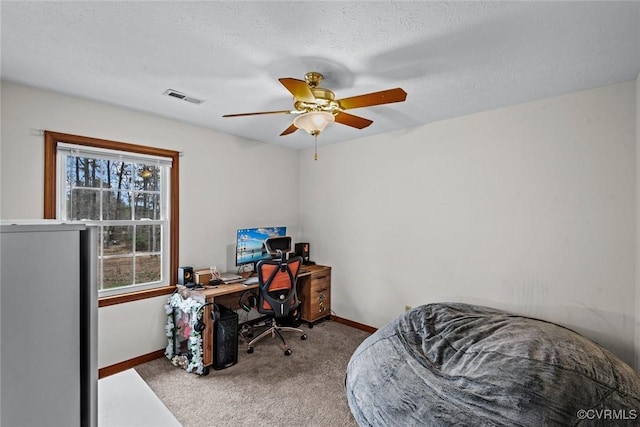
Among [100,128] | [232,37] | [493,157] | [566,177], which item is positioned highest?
[232,37]

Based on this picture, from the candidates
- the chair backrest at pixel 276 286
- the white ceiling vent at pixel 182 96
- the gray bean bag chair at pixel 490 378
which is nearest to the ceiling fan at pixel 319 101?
the white ceiling vent at pixel 182 96

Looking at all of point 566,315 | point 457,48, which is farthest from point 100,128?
point 566,315

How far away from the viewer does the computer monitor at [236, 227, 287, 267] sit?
3574mm

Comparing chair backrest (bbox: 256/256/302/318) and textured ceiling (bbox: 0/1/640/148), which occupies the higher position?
textured ceiling (bbox: 0/1/640/148)

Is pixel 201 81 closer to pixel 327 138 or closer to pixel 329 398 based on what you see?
pixel 327 138

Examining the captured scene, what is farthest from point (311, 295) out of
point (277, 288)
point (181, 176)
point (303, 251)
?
point (181, 176)

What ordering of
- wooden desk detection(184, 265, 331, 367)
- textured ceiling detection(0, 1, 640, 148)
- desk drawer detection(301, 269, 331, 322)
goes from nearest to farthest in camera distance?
textured ceiling detection(0, 1, 640, 148) → wooden desk detection(184, 265, 331, 367) → desk drawer detection(301, 269, 331, 322)

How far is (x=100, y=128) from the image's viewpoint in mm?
2664

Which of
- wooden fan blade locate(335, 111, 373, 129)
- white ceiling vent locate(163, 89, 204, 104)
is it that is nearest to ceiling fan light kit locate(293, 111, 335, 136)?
wooden fan blade locate(335, 111, 373, 129)

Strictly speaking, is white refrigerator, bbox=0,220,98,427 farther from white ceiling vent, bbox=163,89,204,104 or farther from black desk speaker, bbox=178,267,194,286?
black desk speaker, bbox=178,267,194,286

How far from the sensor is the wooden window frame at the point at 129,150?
2.40 metres

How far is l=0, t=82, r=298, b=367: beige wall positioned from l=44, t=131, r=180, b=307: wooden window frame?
0.05 m

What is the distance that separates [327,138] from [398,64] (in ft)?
6.54

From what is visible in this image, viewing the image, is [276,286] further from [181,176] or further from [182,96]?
[182,96]
